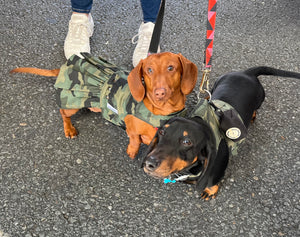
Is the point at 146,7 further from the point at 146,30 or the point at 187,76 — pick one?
the point at 187,76

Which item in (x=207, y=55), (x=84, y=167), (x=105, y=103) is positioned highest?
(x=207, y=55)

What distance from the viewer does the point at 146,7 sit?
3021 millimetres

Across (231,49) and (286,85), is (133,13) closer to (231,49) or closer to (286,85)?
(231,49)

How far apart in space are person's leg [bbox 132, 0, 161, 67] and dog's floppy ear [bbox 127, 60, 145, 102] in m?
1.07

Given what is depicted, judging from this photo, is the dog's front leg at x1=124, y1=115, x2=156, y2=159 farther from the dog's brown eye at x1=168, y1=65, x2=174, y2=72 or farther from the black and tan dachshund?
the dog's brown eye at x1=168, y1=65, x2=174, y2=72

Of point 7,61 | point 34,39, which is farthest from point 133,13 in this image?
point 7,61

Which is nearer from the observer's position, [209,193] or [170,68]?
[170,68]

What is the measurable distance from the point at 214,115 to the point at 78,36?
1684 mm

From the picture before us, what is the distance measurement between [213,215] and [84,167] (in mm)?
891

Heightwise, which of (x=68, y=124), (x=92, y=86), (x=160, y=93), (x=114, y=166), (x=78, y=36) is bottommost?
(x=114, y=166)

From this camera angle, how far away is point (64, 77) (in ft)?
7.32

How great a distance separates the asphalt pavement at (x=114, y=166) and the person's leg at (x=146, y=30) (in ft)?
0.55

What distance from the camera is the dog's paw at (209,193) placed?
2.09 meters

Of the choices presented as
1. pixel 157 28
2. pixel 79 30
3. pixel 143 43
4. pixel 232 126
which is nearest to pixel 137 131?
pixel 232 126
